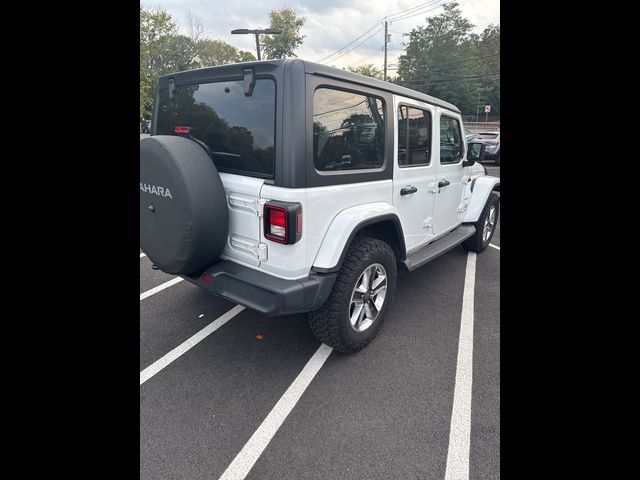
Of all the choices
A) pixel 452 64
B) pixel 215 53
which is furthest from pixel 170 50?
pixel 452 64

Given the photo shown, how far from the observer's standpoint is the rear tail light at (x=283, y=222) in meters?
2.13

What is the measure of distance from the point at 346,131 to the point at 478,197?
9.51 feet

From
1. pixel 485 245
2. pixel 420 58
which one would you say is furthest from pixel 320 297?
pixel 420 58

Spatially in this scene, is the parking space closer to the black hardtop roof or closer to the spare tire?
the spare tire

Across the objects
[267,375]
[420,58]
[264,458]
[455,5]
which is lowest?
[264,458]

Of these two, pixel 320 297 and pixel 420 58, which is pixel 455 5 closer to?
pixel 420 58

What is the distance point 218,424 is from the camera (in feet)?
7.00

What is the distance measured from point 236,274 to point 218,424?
0.92 meters

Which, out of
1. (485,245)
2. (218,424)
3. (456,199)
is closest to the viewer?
(218,424)

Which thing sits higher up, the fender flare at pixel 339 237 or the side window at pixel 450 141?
the side window at pixel 450 141

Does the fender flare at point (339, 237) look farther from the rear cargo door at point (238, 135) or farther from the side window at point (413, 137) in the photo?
the side window at point (413, 137)

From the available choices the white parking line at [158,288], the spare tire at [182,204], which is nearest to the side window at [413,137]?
the spare tire at [182,204]

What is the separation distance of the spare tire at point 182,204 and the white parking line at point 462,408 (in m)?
1.89
